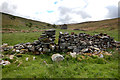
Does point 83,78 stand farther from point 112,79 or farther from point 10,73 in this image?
point 10,73

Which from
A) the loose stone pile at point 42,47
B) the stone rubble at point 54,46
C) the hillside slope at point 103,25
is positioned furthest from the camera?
the hillside slope at point 103,25

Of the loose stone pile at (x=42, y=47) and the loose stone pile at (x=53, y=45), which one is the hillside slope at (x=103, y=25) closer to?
the loose stone pile at (x=53, y=45)

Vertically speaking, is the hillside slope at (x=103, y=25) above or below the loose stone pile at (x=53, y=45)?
above

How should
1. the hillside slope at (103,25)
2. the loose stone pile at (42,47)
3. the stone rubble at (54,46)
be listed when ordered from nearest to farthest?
the loose stone pile at (42,47) → the stone rubble at (54,46) → the hillside slope at (103,25)

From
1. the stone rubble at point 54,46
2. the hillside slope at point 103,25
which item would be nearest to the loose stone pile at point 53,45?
the stone rubble at point 54,46

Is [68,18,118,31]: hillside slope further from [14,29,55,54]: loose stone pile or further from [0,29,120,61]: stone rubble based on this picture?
[14,29,55,54]: loose stone pile

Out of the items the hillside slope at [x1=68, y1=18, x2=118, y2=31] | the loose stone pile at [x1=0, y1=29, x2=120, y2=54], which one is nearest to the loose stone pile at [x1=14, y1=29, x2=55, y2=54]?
the loose stone pile at [x1=0, y1=29, x2=120, y2=54]

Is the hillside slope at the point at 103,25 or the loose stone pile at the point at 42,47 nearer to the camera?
the loose stone pile at the point at 42,47

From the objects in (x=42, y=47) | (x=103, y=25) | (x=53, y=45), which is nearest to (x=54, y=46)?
(x=53, y=45)

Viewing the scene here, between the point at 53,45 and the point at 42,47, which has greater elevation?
the point at 53,45

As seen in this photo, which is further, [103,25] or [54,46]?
[103,25]

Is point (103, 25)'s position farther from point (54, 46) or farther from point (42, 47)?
point (42, 47)

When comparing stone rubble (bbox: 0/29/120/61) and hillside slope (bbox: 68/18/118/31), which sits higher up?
hillside slope (bbox: 68/18/118/31)

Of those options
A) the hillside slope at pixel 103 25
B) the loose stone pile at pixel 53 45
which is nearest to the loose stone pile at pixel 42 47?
the loose stone pile at pixel 53 45
